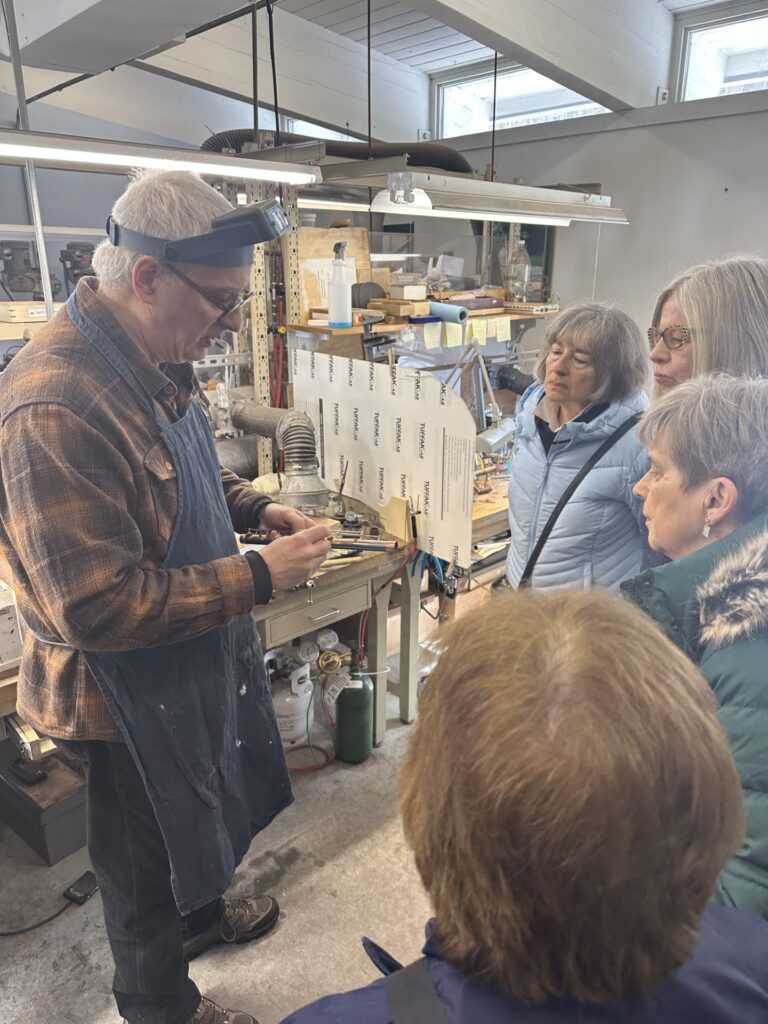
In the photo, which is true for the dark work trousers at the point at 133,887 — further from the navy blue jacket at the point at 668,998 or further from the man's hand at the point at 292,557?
the navy blue jacket at the point at 668,998

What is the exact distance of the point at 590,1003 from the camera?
495mm

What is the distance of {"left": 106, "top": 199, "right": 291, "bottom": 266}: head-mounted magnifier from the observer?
1100mm

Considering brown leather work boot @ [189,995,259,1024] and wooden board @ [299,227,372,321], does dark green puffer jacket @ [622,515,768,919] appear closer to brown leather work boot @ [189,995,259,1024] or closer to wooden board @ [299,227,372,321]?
brown leather work boot @ [189,995,259,1024]

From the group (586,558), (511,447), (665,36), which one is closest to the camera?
(586,558)

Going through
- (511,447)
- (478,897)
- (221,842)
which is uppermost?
(478,897)

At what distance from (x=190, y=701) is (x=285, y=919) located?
983 millimetres

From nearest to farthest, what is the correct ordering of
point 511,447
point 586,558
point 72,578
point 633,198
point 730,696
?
point 730,696, point 72,578, point 586,558, point 511,447, point 633,198

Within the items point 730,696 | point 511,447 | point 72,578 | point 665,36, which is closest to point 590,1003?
point 730,696

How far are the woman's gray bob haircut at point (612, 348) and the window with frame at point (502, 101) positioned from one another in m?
3.26

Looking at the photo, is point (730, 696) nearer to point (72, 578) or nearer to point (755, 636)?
point (755, 636)

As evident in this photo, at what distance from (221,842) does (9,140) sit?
142 centimetres

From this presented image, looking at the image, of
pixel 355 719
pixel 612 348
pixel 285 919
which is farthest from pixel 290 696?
pixel 612 348

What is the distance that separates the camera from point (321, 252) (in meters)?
2.69

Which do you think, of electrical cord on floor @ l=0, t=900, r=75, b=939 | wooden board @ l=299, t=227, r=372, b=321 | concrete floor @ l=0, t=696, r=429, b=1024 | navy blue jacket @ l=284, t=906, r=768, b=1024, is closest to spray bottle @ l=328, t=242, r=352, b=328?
wooden board @ l=299, t=227, r=372, b=321
